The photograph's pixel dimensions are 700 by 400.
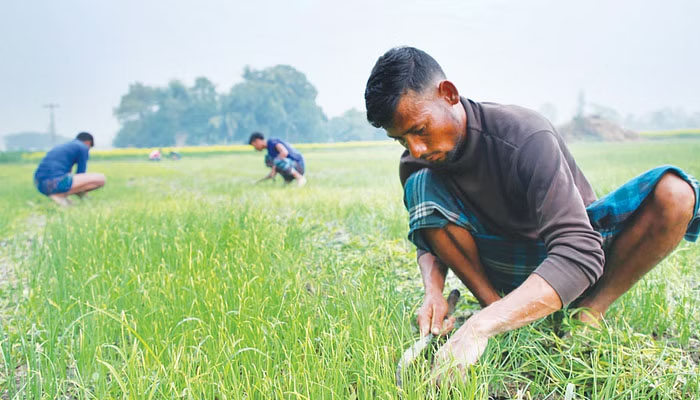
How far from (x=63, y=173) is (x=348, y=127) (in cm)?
743

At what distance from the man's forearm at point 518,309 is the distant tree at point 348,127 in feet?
32.2

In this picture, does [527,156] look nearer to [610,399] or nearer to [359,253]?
[610,399]

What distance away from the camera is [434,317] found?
1.53 meters

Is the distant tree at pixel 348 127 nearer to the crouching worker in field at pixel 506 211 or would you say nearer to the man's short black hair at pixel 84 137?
the man's short black hair at pixel 84 137

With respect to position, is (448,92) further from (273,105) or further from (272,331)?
(273,105)

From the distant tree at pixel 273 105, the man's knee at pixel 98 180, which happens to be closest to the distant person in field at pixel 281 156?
the man's knee at pixel 98 180

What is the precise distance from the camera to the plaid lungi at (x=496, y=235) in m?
1.45

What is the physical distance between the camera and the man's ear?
147 centimetres

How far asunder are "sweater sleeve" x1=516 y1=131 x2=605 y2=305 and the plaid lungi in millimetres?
259

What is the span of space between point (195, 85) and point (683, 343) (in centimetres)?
1911

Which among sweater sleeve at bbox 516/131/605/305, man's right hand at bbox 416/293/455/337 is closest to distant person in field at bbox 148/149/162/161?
man's right hand at bbox 416/293/455/337

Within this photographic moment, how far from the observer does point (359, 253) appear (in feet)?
9.64

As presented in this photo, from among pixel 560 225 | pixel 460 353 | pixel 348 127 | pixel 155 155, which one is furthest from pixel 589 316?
pixel 155 155

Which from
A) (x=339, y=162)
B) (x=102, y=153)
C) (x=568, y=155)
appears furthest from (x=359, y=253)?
(x=102, y=153)
